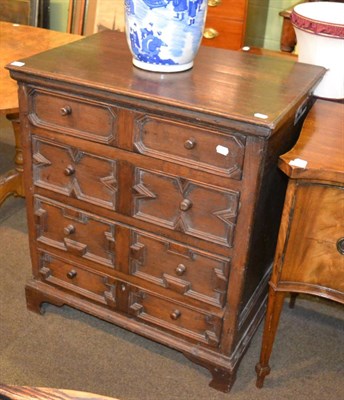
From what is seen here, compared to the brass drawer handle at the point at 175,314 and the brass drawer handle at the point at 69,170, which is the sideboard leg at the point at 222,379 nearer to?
the brass drawer handle at the point at 175,314

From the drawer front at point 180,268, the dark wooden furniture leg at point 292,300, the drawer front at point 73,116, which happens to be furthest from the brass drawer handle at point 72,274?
the dark wooden furniture leg at point 292,300

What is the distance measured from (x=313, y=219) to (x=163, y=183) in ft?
1.44

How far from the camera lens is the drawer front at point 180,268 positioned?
1646 mm

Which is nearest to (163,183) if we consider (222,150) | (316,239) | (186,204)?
(186,204)

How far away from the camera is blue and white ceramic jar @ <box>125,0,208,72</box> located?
1495 millimetres

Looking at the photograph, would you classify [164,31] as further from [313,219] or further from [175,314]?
[175,314]

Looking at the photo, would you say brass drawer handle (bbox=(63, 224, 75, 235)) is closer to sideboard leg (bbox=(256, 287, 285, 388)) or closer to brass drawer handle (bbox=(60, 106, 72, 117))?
brass drawer handle (bbox=(60, 106, 72, 117))

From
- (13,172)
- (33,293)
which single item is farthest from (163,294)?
(13,172)

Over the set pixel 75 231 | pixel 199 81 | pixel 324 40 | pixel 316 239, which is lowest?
pixel 75 231

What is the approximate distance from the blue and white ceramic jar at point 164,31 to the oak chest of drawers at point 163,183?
0.05m

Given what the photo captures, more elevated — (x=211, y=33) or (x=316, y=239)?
(x=211, y=33)

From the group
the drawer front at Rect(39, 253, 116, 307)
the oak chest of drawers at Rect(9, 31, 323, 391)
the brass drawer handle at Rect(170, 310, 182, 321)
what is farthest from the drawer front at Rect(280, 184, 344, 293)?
the drawer front at Rect(39, 253, 116, 307)

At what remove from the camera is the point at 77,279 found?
1.97 meters

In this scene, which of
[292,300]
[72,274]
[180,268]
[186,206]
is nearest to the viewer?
[186,206]
